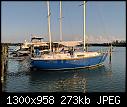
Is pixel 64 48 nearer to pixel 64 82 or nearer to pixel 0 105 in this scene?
pixel 64 82

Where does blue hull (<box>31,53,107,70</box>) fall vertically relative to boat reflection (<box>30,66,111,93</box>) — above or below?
above

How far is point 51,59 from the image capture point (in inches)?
1169

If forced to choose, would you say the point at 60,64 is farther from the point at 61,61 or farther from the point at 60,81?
the point at 60,81

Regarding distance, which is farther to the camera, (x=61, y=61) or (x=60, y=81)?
(x=61, y=61)

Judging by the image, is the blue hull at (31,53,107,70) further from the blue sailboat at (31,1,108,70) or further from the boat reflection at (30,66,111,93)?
the boat reflection at (30,66,111,93)

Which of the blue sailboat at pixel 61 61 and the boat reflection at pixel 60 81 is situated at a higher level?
the blue sailboat at pixel 61 61

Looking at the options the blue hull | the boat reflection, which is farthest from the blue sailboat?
the boat reflection

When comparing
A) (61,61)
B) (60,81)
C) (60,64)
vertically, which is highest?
(61,61)

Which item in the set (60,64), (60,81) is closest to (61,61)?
(60,64)

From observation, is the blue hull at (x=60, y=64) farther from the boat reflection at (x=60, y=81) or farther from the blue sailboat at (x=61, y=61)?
the boat reflection at (x=60, y=81)

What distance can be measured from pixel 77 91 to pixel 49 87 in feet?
9.24

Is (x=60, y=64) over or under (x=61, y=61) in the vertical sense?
under

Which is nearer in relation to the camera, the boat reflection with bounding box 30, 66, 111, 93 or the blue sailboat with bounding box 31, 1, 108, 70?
the boat reflection with bounding box 30, 66, 111, 93

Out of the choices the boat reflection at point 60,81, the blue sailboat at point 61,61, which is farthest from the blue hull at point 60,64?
the boat reflection at point 60,81
